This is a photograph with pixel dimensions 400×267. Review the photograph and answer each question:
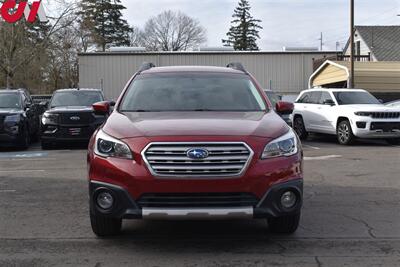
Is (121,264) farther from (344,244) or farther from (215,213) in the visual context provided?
(344,244)

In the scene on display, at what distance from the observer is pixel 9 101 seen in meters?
16.8

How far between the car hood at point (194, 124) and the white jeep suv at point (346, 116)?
34.5ft

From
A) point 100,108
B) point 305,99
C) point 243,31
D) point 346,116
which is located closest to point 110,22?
point 243,31

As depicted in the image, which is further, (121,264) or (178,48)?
(178,48)

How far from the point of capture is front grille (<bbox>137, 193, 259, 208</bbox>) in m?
5.08

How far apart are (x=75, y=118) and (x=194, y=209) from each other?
11.0m

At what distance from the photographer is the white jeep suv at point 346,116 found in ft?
52.0

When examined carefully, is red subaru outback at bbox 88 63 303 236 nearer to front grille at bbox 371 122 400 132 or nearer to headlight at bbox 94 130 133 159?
headlight at bbox 94 130 133 159

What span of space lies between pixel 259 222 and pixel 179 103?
168 cm

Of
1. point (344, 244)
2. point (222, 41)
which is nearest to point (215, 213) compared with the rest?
point (344, 244)

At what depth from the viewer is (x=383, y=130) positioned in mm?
15844

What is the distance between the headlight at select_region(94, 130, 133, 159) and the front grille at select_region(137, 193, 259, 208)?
440 mm

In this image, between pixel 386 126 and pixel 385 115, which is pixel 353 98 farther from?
pixel 386 126

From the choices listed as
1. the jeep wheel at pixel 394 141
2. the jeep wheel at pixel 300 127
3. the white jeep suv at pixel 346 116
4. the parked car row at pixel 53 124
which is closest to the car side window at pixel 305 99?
the white jeep suv at pixel 346 116
